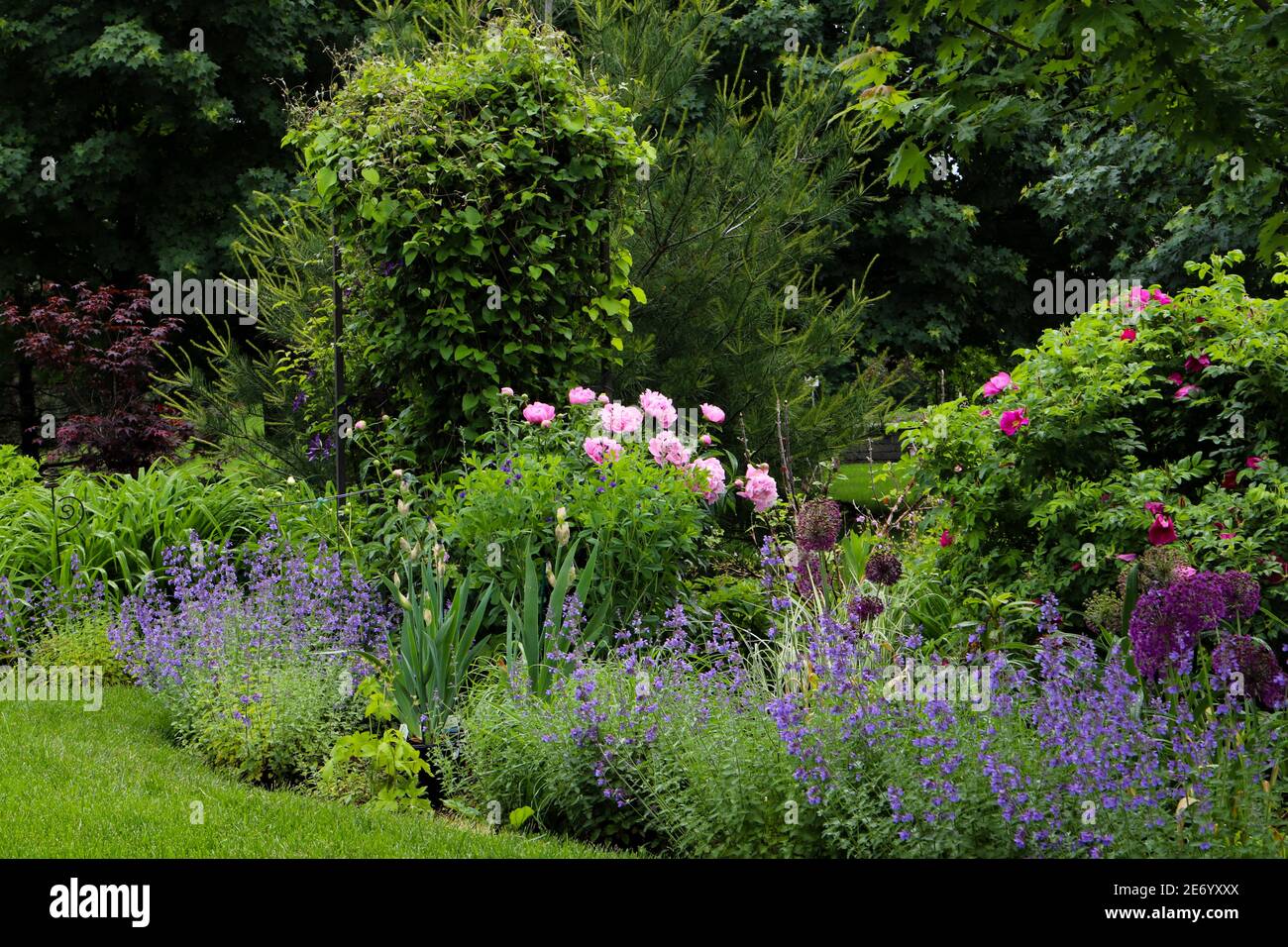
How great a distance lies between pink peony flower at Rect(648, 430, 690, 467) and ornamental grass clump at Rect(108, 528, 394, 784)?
1.48 m

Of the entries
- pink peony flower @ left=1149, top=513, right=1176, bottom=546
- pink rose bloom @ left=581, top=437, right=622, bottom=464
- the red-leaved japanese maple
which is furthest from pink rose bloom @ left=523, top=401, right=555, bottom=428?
the red-leaved japanese maple

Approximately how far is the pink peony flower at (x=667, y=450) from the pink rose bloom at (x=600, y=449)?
172 mm

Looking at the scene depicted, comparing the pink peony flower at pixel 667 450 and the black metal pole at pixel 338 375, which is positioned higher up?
the black metal pole at pixel 338 375

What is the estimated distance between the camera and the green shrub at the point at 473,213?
634 cm

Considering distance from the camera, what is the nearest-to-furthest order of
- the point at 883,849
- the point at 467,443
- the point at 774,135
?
the point at 883,849, the point at 467,443, the point at 774,135

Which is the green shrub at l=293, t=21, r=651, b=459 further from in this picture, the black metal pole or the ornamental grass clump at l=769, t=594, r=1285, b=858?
the ornamental grass clump at l=769, t=594, r=1285, b=858

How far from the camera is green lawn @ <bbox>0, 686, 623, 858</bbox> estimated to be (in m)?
3.75

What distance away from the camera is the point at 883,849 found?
11.1 ft

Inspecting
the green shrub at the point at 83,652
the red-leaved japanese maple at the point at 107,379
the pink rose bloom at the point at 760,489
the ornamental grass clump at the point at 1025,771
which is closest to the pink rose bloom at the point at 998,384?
the pink rose bloom at the point at 760,489

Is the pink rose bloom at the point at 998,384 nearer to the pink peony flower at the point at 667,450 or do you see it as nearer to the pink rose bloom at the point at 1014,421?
the pink rose bloom at the point at 1014,421

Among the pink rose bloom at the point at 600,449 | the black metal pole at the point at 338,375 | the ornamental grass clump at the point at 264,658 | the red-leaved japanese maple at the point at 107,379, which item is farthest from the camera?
the red-leaved japanese maple at the point at 107,379

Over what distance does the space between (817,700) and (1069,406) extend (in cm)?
190

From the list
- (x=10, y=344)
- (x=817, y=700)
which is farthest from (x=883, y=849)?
(x=10, y=344)
